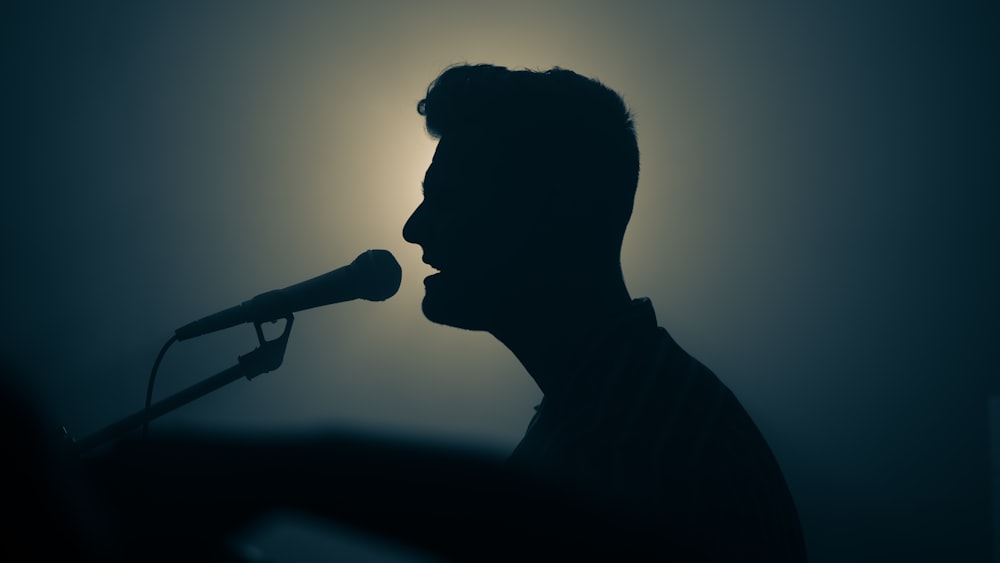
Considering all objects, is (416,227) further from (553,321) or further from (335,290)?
(553,321)

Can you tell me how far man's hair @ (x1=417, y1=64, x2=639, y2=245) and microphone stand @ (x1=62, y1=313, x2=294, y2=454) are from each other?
71cm

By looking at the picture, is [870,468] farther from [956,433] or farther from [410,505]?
[410,505]

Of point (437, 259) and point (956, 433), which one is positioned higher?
point (956, 433)

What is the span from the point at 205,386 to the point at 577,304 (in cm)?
98

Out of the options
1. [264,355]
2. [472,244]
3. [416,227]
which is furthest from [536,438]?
[264,355]

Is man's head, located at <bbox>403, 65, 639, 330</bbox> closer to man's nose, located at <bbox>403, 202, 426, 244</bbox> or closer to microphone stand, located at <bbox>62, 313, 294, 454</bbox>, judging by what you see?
man's nose, located at <bbox>403, 202, 426, 244</bbox>

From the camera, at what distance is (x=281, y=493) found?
21cm

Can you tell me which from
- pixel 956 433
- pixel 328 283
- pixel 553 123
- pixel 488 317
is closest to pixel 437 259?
pixel 488 317

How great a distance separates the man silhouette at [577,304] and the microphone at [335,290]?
6.4 inches

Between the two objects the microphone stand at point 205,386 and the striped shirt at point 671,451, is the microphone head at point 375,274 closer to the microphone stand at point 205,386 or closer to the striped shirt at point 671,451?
the microphone stand at point 205,386

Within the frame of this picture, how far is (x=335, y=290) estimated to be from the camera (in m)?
1.43

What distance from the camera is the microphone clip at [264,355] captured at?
5.09ft

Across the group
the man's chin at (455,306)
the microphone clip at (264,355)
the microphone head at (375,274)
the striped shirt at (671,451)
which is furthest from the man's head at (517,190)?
the microphone clip at (264,355)

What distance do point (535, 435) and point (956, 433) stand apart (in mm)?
5151
